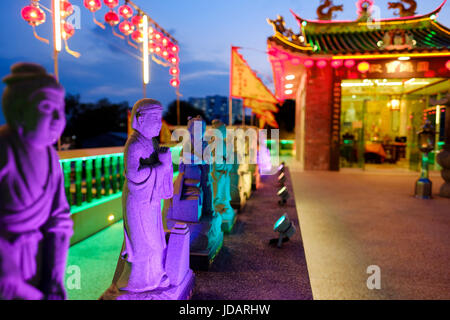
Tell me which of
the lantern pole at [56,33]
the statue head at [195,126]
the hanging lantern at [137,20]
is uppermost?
the hanging lantern at [137,20]

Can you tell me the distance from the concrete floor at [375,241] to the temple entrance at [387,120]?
385 cm

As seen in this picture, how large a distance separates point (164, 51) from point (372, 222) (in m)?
6.97

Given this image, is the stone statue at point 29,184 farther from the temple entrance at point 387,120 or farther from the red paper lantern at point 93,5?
the temple entrance at point 387,120

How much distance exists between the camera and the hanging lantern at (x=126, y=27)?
6.89m

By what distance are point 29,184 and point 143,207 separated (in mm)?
724

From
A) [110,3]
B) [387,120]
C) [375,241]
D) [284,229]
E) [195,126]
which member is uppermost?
[110,3]

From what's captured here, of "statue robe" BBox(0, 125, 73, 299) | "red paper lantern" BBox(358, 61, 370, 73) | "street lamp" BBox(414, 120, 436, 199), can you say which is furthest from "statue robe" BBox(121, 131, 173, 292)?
"red paper lantern" BBox(358, 61, 370, 73)

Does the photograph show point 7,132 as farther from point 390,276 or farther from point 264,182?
point 264,182

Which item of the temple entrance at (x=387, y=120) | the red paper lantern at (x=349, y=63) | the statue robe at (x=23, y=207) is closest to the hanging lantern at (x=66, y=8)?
the statue robe at (x=23, y=207)

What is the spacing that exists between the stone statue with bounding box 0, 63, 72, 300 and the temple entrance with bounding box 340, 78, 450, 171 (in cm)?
1112

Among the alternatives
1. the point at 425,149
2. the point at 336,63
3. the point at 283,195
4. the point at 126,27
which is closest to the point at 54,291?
the point at 283,195

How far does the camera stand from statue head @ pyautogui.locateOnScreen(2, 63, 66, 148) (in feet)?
3.44

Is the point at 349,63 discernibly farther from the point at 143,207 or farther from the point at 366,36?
the point at 143,207

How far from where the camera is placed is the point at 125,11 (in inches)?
258
